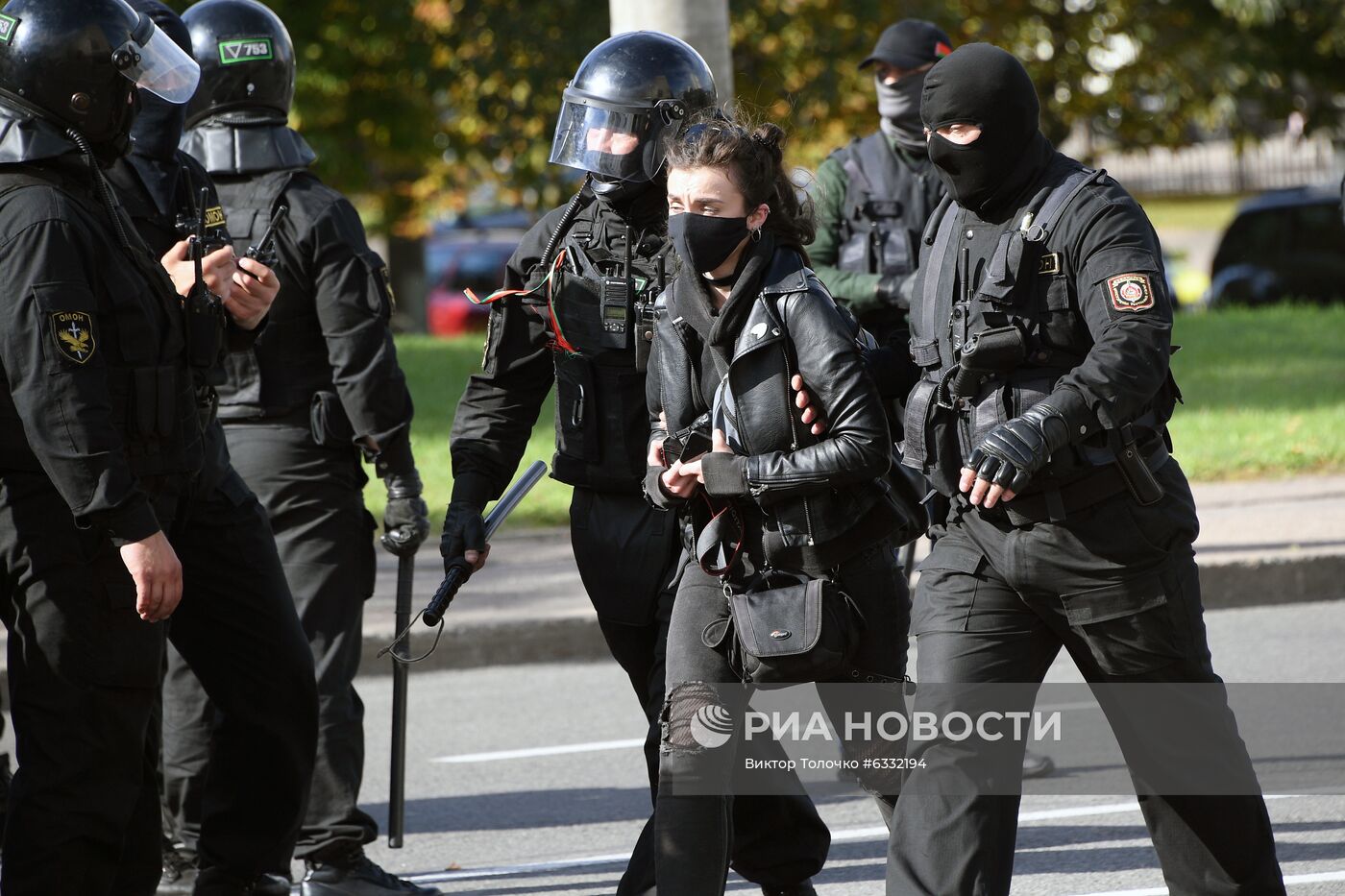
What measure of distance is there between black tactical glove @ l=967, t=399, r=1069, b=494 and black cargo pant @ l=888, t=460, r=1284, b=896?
22 cm

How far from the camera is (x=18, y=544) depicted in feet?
12.3

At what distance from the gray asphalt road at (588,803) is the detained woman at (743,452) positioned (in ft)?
3.64

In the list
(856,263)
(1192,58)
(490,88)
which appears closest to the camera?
(856,263)

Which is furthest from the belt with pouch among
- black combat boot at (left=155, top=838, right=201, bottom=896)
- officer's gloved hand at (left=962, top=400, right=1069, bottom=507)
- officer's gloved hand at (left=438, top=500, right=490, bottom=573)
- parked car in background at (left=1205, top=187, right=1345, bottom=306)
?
parked car in background at (left=1205, top=187, right=1345, bottom=306)

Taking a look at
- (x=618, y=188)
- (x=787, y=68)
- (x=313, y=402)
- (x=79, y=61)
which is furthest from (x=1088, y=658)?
(x=787, y=68)

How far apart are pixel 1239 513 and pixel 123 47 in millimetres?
6919

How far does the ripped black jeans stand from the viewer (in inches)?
146

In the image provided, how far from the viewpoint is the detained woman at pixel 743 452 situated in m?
3.71

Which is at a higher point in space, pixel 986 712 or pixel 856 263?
pixel 856 263

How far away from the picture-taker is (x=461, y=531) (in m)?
4.34

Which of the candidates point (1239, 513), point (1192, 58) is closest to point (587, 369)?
point (1239, 513)

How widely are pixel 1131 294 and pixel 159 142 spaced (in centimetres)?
236

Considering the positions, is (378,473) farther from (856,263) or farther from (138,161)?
(856,263)

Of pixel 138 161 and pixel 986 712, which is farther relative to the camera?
pixel 138 161
